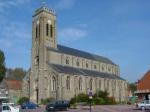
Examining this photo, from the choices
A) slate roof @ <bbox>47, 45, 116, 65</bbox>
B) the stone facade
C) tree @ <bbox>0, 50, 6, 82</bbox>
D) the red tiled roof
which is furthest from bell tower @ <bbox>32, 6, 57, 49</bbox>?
the stone facade

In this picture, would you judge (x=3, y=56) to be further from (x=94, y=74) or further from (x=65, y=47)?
(x=94, y=74)

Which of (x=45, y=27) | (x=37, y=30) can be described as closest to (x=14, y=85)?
(x=37, y=30)

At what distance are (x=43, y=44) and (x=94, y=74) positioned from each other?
21.5m

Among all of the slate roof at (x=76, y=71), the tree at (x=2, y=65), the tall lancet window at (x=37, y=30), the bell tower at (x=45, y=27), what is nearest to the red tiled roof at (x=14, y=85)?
the bell tower at (x=45, y=27)

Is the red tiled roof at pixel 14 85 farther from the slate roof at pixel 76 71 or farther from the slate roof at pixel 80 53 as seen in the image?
the slate roof at pixel 76 71

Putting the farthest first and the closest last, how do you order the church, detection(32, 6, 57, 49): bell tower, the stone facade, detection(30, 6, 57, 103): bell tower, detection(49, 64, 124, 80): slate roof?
detection(32, 6, 57, 49): bell tower → detection(30, 6, 57, 103): bell tower → detection(49, 64, 124, 80): slate roof → the church → the stone facade

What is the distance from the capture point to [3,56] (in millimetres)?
74812

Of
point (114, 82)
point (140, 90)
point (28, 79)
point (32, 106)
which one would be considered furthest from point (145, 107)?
point (114, 82)

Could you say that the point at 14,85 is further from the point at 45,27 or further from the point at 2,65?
the point at 2,65

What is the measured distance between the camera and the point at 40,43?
87562 millimetres

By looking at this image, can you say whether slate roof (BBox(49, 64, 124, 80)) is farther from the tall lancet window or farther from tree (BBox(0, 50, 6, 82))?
tree (BBox(0, 50, 6, 82))

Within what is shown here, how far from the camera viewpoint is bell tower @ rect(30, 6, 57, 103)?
282ft

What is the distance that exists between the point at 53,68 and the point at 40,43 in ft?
27.3

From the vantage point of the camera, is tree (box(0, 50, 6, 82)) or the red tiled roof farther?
the red tiled roof
